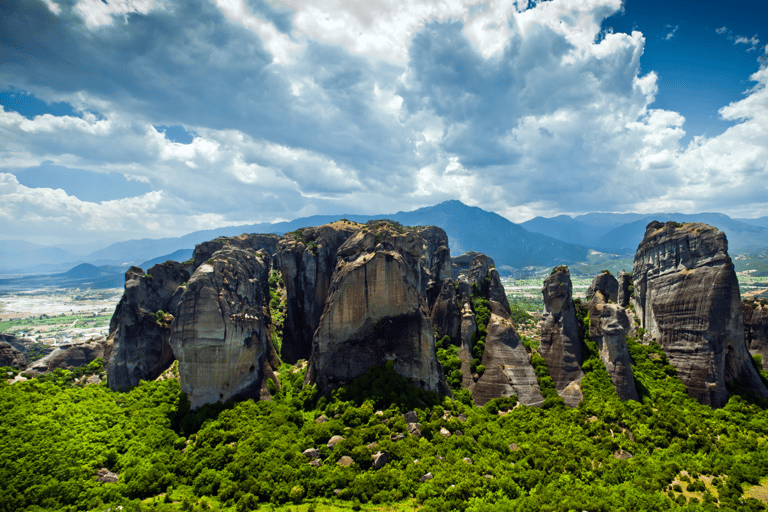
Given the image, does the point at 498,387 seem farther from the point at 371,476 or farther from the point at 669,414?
the point at 371,476

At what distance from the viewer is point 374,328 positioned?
4219 cm

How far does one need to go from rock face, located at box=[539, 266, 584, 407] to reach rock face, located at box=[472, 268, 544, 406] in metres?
3.33

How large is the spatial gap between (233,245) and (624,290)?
263ft

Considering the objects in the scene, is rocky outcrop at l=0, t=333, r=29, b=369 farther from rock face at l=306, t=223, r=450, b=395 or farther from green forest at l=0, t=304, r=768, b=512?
rock face at l=306, t=223, r=450, b=395

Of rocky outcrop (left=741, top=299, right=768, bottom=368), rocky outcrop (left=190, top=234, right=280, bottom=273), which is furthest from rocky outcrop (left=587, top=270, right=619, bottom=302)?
rocky outcrop (left=190, top=234, right=280, bottom=273)

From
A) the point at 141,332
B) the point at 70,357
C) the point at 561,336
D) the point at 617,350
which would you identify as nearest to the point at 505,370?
the point at 561,336

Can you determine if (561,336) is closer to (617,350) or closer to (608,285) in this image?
(617,350)

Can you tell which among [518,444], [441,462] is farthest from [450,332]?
[441,462]

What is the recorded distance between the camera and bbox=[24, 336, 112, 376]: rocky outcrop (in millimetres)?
61428

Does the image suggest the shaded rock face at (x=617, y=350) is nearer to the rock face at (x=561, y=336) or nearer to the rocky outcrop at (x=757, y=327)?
Answer: the rock face at (x=561, y=336)

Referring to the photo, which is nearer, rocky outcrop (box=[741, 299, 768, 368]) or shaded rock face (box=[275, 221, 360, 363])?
rocky outcrop (box=[741, 299, 768, 368])

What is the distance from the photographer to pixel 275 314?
222ft

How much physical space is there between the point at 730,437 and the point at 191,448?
56322 millimetres

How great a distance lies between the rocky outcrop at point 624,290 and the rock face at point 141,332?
256 ft
